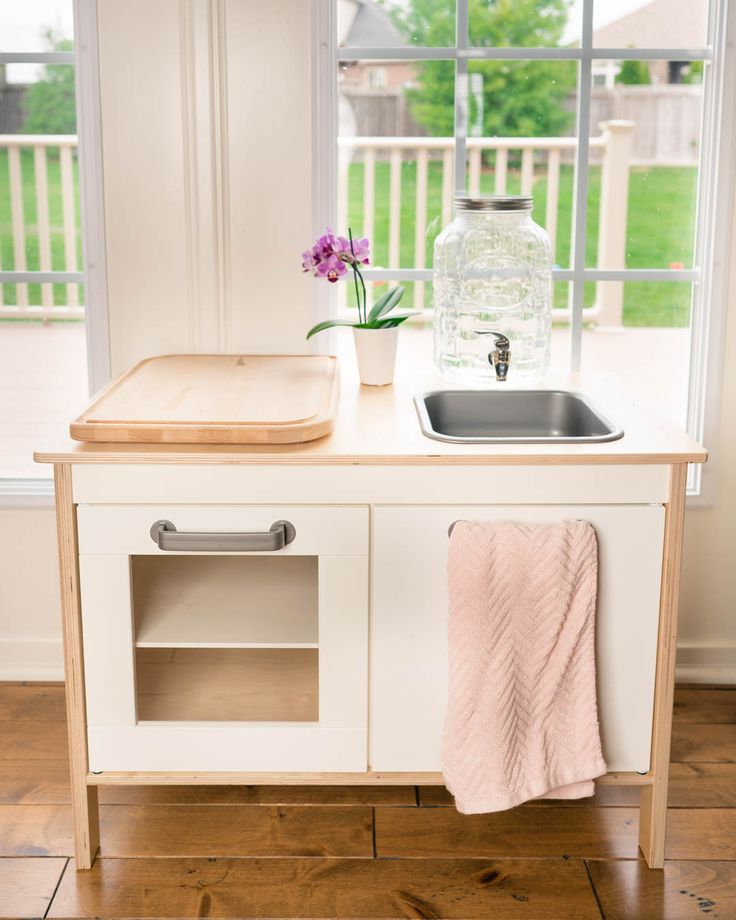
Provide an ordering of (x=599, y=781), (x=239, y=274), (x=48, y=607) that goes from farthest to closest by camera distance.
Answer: (x=48, y=607), (x=239, y=274), (x=599, y=781)

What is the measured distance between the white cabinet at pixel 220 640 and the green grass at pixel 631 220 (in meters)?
0.91

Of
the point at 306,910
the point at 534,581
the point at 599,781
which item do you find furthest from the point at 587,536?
the point at 306,910

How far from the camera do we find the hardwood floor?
1955 mm

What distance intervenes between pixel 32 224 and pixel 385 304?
0.92 metres

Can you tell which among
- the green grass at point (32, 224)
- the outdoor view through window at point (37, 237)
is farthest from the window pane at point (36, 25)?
the green grass at point (32, 224)

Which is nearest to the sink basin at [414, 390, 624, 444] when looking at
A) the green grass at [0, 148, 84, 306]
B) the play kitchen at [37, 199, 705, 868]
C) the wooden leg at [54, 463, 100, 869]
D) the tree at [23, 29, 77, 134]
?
the play kitchen at [37, 199, 705, 868]

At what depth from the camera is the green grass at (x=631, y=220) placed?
2580 millimetres

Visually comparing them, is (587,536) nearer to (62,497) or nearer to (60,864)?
(62,497)

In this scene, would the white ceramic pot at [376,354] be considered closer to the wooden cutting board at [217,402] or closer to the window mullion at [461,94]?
the wooden cutting board at [217,402]

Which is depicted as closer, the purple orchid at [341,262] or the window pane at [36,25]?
the purple orchid at [341,262]

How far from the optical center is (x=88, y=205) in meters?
2.48

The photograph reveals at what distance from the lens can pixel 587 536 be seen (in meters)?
1.91

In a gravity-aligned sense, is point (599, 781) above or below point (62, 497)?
below

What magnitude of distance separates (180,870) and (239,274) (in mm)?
1281
